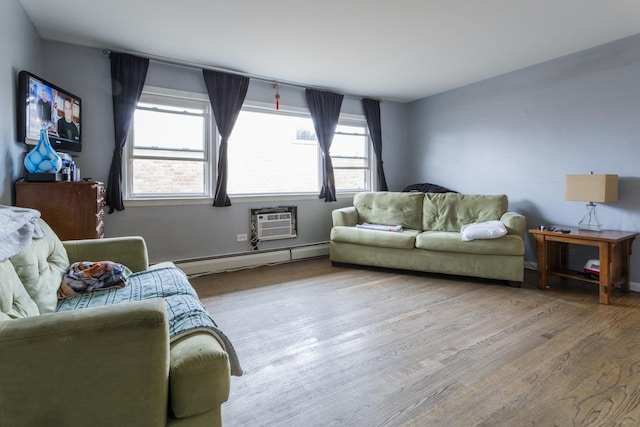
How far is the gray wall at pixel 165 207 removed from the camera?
11.0 feet

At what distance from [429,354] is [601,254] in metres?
2.03

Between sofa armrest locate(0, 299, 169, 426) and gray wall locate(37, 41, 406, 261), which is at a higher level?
gray wall locate(37, 41, 406, 261)

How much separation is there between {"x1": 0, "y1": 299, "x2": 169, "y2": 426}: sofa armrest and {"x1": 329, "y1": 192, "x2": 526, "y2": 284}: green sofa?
10.5 feet

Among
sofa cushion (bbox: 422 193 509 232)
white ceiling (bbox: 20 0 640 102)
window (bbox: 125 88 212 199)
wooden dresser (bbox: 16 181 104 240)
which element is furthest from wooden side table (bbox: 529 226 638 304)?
wooden dresser (bbox: 16 181 104 240)

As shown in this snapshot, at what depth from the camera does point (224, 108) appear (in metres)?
4.02

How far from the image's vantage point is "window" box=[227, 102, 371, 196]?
4316 millimetres

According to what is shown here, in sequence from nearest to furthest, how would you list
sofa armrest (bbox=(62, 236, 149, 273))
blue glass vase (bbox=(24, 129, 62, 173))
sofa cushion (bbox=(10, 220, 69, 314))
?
sofa cushion (bbox=(10, 220, 69, 314)) < sofa armrest (bbox=(62, 236, 149, 273)) < blue glass vase (bbox=(24, 129, 62, 173))

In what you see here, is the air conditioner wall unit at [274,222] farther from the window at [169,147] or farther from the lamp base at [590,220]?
the lamp base at [590,220]

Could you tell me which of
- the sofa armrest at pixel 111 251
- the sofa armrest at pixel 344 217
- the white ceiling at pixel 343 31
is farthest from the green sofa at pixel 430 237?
the sofa armrest at pixel 111 251

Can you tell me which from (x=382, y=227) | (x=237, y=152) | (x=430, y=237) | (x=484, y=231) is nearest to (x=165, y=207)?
(x=237, y=152)

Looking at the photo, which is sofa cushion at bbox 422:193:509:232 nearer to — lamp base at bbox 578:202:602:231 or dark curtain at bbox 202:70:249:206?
lamp base at bbox 578:202:602:231

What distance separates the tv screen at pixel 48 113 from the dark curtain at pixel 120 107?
0.32m

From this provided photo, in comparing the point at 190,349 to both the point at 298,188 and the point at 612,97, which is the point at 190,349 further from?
the point at 612,97

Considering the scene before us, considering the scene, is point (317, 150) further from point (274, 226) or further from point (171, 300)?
point (171, 300)
